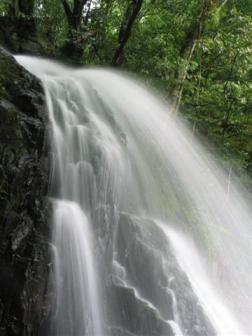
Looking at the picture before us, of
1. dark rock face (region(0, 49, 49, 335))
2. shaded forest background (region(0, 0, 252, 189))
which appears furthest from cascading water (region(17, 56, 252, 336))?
shaded forest background (region(0, 0, 252, 189))

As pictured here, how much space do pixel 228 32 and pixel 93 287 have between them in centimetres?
771

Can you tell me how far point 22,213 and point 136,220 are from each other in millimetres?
2723

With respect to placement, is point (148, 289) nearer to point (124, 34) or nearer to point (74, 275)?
point (74, 275)

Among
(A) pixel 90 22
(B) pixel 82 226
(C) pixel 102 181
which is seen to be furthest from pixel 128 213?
(A) pixel 90 22

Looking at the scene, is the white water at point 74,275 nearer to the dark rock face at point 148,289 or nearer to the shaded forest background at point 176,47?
the dark rock face at point 148,289

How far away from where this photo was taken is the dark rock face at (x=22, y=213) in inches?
184

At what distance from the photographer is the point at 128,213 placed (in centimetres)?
771

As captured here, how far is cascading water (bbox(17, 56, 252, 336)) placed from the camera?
6.05 metres

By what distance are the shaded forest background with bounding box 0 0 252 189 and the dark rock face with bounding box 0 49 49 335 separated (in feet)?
16.3

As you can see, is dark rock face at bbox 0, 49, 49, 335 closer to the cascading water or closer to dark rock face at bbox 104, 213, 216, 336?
the cascading water

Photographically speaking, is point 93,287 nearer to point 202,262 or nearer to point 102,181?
point 102,181

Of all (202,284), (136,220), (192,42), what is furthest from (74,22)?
(202,284)

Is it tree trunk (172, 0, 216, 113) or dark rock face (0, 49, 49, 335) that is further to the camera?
tree trunk (172, 0, 216, 113)

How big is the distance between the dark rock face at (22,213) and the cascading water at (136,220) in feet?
1.64
